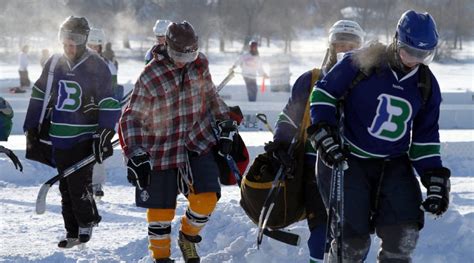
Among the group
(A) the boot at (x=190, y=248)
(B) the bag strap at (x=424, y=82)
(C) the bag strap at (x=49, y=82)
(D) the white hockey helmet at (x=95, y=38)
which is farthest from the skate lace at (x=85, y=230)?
(B) the bag strap at (x=424, y=82)

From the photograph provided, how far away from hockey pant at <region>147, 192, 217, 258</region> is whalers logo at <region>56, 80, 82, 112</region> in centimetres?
125

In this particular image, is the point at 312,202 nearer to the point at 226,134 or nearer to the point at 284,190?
the point at 284,190

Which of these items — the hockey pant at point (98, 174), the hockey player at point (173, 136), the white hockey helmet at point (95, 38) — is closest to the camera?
the hockey player at point (173, 136)

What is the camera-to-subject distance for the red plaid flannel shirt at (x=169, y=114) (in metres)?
4.71

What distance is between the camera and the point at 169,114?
4.77 meters

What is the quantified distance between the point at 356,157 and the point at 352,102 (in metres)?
0.28

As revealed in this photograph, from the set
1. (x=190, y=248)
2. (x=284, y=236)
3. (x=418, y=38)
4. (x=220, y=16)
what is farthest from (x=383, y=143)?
(x=220, y=16)

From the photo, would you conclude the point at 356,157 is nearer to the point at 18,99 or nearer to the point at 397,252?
the point at 397,252

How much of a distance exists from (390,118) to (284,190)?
0.96 metres

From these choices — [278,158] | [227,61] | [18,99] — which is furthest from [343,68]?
[227,61]

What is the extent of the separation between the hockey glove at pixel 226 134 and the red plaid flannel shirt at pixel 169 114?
7cm

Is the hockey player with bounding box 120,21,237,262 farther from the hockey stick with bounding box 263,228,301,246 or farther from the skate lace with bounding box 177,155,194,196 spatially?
the hockey stick with bounding box 263,228,301,246

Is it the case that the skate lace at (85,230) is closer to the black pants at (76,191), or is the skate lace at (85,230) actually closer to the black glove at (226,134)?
the black pants at (76,191)

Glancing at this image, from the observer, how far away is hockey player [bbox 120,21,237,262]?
4.70m
